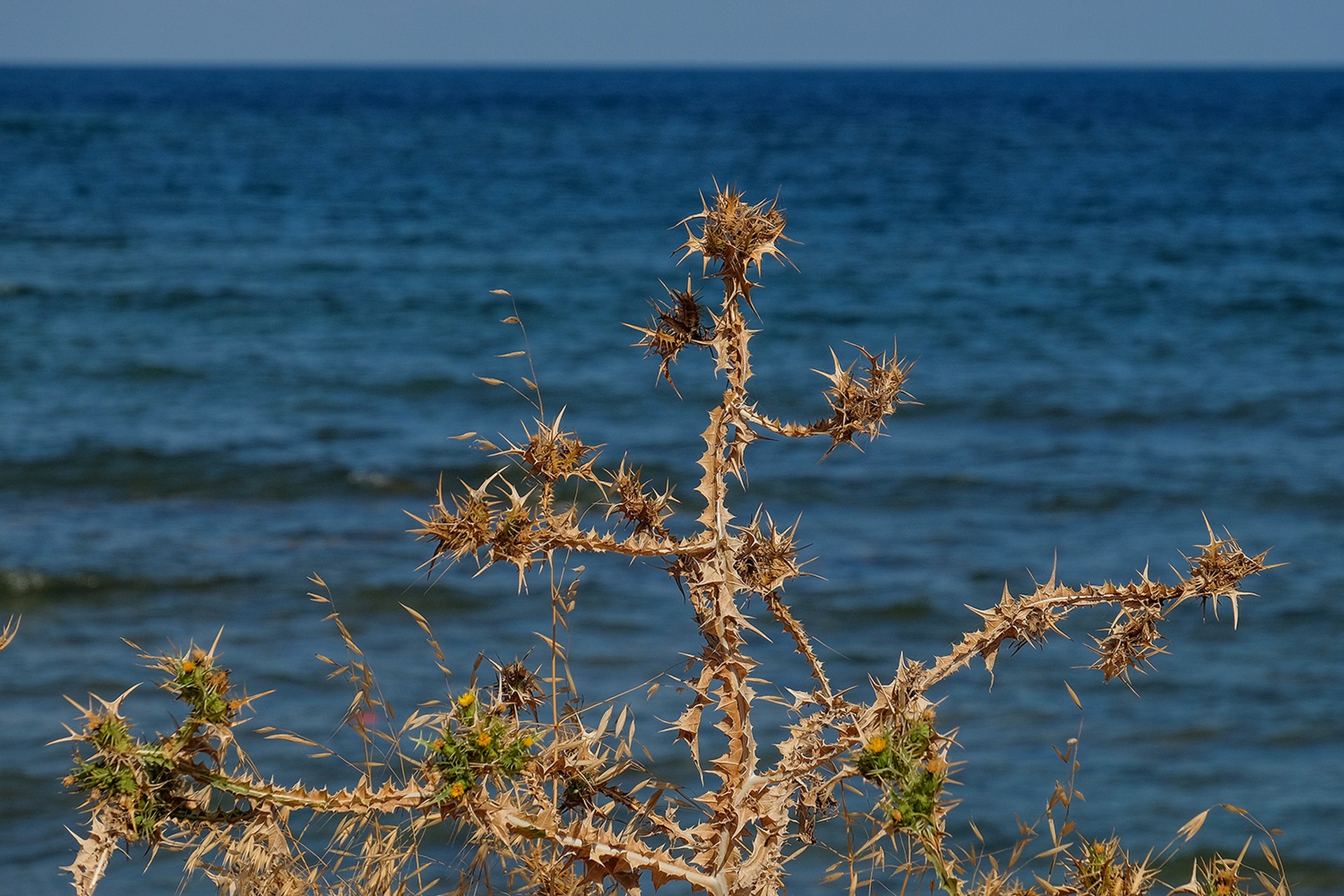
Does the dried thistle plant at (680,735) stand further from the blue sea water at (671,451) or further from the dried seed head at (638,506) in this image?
the blue sea water at (671,451)

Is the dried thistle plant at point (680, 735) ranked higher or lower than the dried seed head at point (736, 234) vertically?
lower

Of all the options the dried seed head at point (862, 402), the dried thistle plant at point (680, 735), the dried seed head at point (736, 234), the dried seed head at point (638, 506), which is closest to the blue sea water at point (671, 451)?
the dried thistle plant at point (680, 735)

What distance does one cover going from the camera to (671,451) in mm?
9273

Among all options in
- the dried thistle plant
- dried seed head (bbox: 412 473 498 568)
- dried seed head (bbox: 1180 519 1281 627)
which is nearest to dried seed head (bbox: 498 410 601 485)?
the dried thistle plant

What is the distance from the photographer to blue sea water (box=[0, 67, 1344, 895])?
5.26m

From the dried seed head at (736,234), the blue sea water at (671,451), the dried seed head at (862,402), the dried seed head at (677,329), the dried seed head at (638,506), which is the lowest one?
the blue sea water at (671,451)

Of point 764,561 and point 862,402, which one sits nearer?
point 862,402

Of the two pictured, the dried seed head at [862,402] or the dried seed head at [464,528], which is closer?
the dried seed head at [464,528]

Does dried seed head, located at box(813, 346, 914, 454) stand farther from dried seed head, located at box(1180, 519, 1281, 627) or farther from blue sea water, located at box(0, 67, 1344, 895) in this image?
blue sea water, located at box(0, 67, 1344, 895)

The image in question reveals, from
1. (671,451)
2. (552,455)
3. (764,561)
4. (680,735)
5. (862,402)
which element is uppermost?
(862,402)

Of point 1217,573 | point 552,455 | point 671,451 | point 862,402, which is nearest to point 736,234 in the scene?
point 862,402

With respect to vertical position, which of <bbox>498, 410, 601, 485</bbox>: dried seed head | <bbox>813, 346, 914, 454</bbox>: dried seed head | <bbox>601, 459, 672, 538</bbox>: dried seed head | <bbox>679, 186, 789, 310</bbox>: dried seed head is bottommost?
<bbox>601, 459, 672, 538</bbox>: dried seed head

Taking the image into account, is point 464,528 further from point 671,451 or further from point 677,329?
point 671,451

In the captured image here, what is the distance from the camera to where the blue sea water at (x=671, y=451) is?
5.26 m
